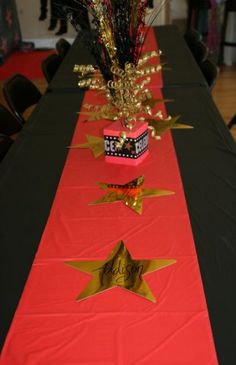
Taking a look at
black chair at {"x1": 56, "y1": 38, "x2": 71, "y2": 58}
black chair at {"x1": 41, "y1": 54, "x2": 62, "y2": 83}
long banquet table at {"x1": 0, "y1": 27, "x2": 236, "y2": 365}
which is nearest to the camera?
long banquet table at {"x1": 0, "y1": 27, "x2": 236, "y2": 365}

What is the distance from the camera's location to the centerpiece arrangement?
123 cm

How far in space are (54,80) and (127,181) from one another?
1261 mm

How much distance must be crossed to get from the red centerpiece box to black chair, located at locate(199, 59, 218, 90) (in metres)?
0.96

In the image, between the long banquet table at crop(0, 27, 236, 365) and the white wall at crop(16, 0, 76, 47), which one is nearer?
the long banquet table at crop(0, 27, 236, 365)

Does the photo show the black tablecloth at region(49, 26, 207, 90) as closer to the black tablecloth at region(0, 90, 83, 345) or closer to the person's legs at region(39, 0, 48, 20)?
the black tablecloth at region(0, 90, 83, 345)

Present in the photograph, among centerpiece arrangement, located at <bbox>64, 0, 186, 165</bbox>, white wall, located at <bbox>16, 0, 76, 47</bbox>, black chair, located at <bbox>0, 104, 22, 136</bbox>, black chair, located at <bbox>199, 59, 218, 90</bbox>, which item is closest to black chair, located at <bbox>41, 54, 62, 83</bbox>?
black chair, located at <bbox>0, 104, 22, 136</bbox>

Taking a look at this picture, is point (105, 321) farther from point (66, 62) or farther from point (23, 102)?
point (66, 62)

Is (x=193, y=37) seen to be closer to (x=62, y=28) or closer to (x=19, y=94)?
(x=19, y=94)

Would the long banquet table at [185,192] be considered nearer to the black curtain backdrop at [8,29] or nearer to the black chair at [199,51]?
the black chair at [199,51]

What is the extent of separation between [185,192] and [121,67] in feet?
1.48

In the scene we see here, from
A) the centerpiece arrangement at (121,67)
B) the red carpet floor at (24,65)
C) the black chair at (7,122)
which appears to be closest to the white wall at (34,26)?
the red carpet floor at (24,65)

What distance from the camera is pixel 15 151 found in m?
1.54

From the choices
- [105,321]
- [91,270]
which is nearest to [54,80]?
[91,270]

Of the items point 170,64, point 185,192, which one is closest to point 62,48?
point 170,64
